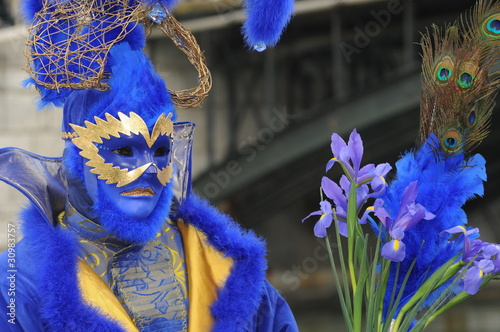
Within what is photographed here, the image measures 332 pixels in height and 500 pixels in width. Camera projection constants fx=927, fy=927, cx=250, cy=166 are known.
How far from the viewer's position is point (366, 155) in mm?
10492

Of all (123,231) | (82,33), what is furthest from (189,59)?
(123,231)

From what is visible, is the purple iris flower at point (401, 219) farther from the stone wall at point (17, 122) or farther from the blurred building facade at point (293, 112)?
the stone wall at point (17, 122)

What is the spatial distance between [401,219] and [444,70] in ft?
1.44

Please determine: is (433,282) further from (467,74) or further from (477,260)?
(467,74)

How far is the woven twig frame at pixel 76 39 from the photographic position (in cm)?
261

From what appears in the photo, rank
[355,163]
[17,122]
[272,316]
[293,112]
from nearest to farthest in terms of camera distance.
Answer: [355,163] → [272,316] → [17,122] → [293,112]

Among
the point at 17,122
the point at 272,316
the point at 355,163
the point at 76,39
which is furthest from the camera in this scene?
the point at 17,122

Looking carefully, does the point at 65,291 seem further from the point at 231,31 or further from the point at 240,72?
the point at 240,72

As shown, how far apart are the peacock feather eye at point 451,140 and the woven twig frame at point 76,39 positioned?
94 cm

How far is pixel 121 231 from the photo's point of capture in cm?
261

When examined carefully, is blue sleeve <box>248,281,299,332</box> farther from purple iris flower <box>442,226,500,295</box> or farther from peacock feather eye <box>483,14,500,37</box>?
peacock feather eye <box>483,14,500,37</box>

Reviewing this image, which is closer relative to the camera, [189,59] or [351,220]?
[351,220]

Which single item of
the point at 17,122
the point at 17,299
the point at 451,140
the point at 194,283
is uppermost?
the point at 17,122

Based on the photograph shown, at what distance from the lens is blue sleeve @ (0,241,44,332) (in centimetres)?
244
